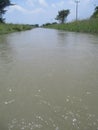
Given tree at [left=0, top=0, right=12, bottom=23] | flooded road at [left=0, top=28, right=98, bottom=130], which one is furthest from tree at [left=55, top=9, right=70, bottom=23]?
flooded road at [left=0, top=28, right=98, bottom=130]

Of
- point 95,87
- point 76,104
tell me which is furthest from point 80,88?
point 76,104

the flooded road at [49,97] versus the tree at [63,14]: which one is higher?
the flooded road at [49,97]

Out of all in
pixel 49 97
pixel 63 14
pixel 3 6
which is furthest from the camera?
pixel 63 14

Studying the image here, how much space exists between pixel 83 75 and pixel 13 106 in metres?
1.92

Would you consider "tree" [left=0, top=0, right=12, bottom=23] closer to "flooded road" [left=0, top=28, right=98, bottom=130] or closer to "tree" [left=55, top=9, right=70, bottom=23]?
"tree" [left=55, top=9, right=70, bottom=23]

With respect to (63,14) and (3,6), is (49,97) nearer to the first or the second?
(3,6)

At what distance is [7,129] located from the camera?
2.52 metres

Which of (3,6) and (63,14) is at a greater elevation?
(3,6)

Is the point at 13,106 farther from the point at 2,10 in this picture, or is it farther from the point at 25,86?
the point at 2,10

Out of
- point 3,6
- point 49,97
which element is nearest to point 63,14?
point 3,6

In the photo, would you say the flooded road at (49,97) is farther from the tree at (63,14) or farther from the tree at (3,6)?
the tree at (63,14)

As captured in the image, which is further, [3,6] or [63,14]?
[63,14]

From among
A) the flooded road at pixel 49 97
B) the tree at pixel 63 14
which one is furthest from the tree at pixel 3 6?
the flooded road at pixel 49 97

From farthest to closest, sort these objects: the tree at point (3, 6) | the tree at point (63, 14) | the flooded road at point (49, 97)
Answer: the tree at point (63, 14), the tree at point (3, 6), the flooded road at point (49, 97)
